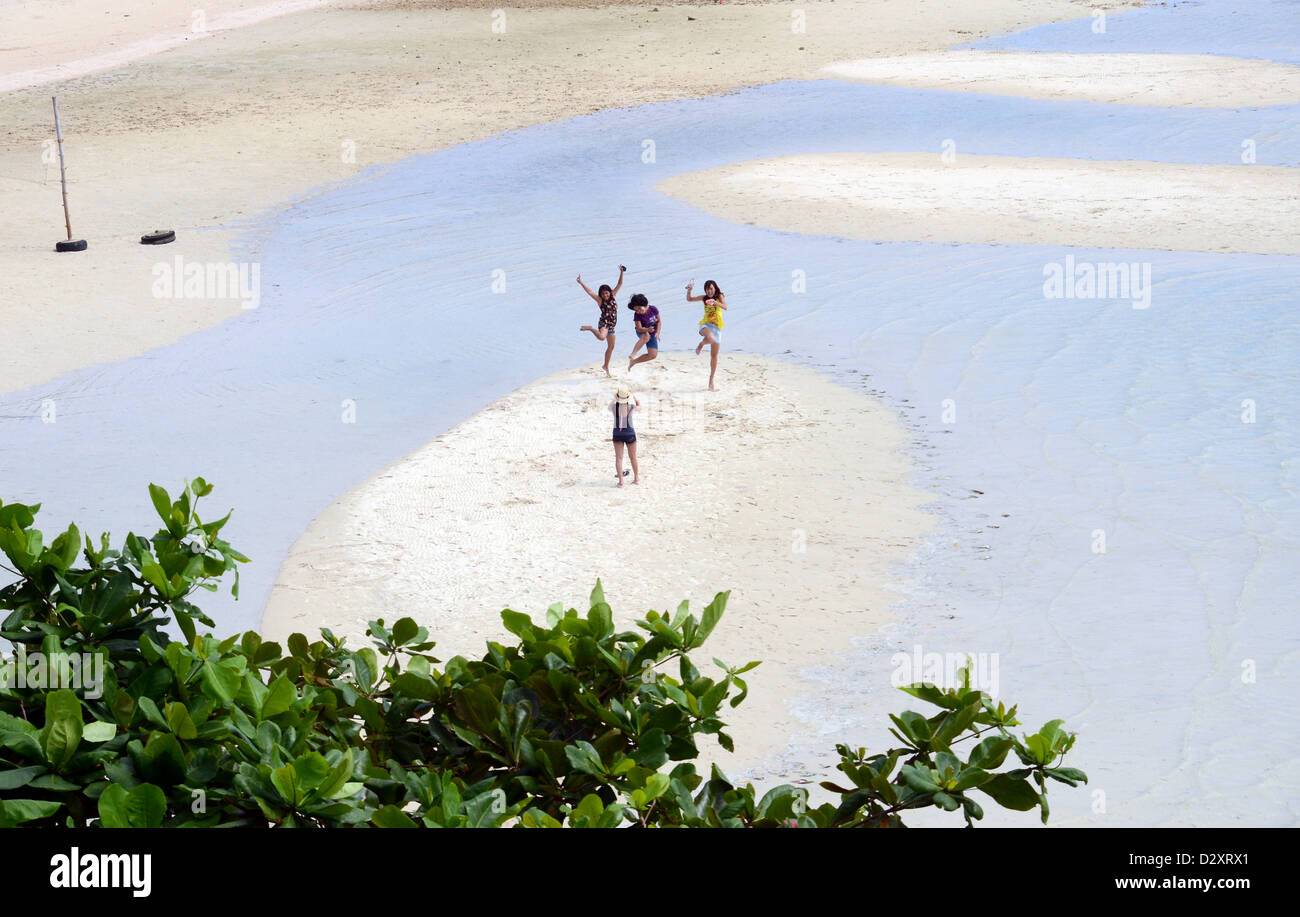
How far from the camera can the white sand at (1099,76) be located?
2958 centimetres

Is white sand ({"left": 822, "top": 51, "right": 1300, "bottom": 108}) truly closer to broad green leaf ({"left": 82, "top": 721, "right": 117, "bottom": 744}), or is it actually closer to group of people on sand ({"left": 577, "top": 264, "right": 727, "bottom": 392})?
group of people on sand ({"left": 577, "top": 264, "right": 727, "bottom": 392})

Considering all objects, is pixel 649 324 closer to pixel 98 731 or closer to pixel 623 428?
pixel 623 428

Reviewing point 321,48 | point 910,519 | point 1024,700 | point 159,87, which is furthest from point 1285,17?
point 1024,700

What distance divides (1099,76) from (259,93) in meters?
20.7

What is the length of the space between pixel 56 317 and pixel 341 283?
12.9 ft

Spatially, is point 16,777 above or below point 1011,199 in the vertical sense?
below

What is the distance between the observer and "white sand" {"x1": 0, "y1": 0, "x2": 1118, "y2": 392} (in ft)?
62.6

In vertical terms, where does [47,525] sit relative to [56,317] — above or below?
below

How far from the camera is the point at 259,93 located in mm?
31891

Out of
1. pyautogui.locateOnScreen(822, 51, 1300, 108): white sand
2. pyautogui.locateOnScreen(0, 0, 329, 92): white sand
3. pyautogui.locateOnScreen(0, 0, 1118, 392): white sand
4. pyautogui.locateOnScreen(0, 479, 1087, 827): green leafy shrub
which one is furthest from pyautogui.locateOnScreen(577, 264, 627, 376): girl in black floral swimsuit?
pyautogui.locateOnScreen(0, 0, 329, 92): white sand

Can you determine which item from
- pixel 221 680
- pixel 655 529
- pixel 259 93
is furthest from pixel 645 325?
pixel 259 93

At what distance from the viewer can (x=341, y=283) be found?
63.4 feet

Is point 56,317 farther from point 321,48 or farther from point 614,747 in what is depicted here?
point 321,48

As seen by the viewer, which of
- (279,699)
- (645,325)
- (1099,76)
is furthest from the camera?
(1099,76)
